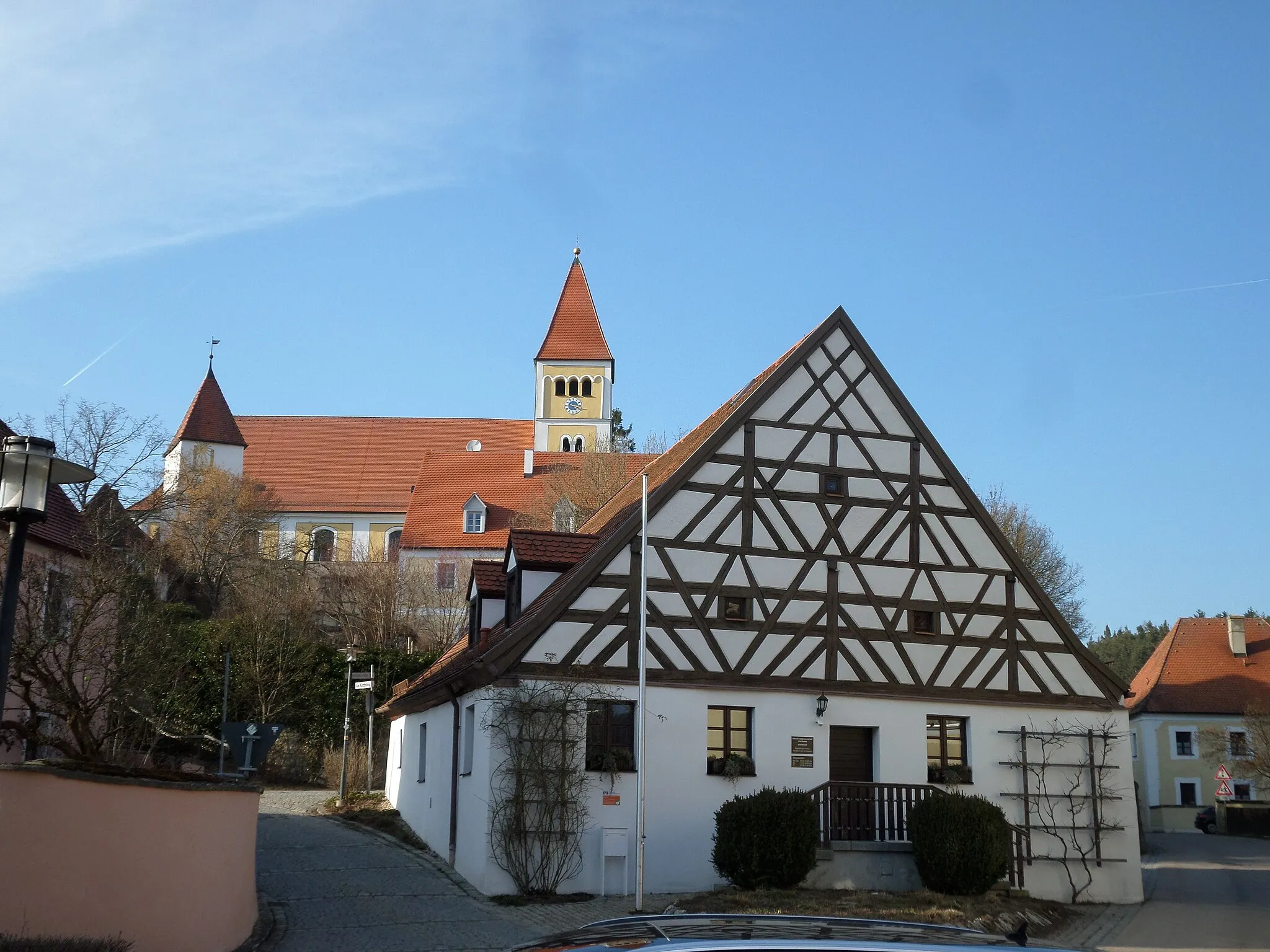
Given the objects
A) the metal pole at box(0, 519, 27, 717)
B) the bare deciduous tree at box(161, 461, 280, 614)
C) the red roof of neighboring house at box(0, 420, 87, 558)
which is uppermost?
the bare deciduous tree at box(161, 461, 280, 614)

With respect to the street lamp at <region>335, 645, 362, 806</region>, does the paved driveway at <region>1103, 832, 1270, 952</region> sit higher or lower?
lower

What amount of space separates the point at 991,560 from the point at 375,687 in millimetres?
23554

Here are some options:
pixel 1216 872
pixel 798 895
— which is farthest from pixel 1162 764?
pixel 798 895

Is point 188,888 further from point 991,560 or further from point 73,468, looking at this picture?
point 991,560

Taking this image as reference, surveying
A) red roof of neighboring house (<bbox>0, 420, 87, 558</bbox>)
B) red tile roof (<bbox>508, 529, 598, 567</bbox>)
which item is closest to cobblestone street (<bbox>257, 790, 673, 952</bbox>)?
red tile roof (<bbox>508, 529, 598, 567</bbox>)

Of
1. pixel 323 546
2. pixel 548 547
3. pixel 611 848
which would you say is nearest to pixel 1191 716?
pixel 548 547

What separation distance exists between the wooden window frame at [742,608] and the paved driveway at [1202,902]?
24.3 ft

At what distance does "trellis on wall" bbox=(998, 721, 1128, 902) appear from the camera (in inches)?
918

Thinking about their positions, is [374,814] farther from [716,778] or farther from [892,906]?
[892,906]

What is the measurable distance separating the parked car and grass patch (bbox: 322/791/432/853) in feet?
62.4

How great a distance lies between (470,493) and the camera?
72.9 m

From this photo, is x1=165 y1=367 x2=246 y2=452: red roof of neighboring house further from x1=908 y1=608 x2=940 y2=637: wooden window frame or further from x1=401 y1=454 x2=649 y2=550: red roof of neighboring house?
x1=908 y1=608 x2=940 y2=637: wooden window frame

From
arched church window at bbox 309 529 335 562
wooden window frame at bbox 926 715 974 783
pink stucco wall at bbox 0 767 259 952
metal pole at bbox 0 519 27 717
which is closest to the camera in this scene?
metal pole at bbox 0 519 27 717

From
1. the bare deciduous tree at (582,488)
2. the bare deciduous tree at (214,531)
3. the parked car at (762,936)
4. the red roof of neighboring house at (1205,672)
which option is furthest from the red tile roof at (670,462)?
the red roof of neighboring house at (1205,672)
